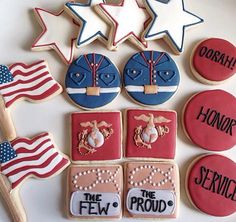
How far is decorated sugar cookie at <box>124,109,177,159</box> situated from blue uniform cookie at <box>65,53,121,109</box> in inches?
4.0

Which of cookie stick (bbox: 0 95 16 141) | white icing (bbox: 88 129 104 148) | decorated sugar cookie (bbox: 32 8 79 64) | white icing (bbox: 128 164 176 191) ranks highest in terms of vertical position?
decorated sugar cookie (bbox: 32 8 79 64)

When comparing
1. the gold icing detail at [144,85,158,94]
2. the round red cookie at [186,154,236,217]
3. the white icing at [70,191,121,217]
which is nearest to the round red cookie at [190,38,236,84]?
the gold icing detail at [144,85,158,94]

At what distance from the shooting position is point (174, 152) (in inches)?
46.5

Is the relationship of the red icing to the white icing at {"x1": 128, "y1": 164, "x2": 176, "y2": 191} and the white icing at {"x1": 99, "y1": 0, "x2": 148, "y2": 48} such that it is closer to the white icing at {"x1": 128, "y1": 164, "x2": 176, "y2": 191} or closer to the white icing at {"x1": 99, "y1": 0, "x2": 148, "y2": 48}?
the white icing at {"x1": 99, "y1": 0, "x2": 148, "y2": 48}

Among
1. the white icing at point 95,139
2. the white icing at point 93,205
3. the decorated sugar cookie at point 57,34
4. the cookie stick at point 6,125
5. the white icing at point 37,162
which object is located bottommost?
the white icing at point 93,205

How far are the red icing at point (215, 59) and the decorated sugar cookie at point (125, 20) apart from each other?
0.17 metres

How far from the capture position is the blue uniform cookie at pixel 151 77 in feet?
3.89

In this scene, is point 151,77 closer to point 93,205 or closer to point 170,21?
point 170,21

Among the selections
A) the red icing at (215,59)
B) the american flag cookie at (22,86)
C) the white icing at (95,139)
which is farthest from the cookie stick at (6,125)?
the red icing at (215,59)

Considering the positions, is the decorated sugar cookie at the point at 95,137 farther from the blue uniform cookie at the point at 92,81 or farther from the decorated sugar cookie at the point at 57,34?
the decorated sugar cookie at the point at 57,34

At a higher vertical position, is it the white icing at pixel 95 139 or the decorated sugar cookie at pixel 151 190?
the white icing at pixel 95 139

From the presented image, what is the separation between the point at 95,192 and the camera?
1.15 metres

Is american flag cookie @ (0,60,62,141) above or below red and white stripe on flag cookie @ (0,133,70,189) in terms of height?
above

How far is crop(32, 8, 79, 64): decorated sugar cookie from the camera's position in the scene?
119 cm
